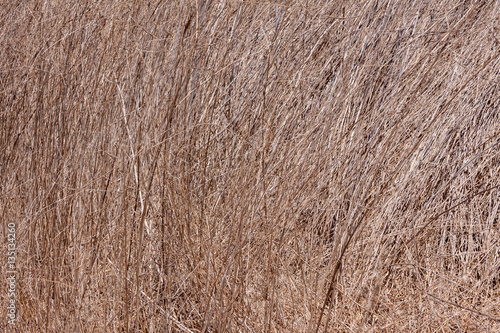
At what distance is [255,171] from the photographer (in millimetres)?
1446

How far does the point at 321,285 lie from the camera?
4.25 ft

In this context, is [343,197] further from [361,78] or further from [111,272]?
[111,272]

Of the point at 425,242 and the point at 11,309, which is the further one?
the point at 425,242

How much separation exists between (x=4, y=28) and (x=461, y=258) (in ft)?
7.69

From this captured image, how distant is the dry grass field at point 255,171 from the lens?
4.45ft

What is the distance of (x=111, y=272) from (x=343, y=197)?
0.84m

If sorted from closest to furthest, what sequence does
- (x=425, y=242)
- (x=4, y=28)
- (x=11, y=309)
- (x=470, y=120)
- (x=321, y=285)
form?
1. (x=321, y=285)
2. (x=11, y=309)
3. (x=425, y=242)
4. (x=470, y=120)
5. (x=4, y=28)

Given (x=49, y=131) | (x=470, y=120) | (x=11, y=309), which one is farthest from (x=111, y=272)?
(x=470, y=120)

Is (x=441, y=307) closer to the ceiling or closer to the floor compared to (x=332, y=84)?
closer to the floor

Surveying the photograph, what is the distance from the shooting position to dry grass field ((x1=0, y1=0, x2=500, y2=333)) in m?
1.36

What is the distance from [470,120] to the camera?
1627 mm

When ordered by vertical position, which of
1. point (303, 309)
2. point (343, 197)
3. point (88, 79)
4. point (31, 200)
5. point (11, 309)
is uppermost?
point (88, 79)

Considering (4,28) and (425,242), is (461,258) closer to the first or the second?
(425,242)

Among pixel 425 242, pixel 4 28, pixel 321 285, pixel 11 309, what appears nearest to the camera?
pixel 321 285
